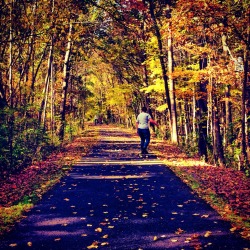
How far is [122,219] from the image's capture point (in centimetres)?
596

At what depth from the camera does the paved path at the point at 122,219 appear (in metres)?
4.80

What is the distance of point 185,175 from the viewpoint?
33.2ft

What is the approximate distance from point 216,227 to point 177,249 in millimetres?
1194

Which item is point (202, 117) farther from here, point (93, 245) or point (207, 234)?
point (93, 245)

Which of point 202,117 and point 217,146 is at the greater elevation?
point 202,117

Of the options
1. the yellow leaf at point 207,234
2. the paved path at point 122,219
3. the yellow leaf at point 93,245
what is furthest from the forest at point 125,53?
the yellow leaf at point 207,234

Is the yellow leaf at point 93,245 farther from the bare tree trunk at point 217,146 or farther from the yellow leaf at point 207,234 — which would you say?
the bare tree trunk at point 217,146

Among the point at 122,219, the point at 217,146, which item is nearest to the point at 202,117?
the point at 217,146

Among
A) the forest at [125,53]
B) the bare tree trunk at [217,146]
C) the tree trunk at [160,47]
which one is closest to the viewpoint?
the forest at [125,53]

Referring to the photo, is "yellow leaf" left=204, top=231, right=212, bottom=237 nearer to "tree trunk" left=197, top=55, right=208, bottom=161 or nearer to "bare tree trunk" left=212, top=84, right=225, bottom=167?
"bare tree trunk" left=212, top=84, right=225, bottom=167

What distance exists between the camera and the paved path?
15.8ft

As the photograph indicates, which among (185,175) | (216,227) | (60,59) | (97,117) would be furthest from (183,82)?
(97,117)

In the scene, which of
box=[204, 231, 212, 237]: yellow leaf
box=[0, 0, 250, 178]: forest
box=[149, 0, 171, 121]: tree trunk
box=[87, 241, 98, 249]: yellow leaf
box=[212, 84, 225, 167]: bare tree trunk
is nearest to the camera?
box=[87, 241, 98, 249]: yellow leaf

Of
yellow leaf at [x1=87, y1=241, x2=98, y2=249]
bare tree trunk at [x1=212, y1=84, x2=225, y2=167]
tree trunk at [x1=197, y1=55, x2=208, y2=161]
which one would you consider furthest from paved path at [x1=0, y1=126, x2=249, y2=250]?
tree trunk at [x1=197, y1=55, x2=208, y2=161]
